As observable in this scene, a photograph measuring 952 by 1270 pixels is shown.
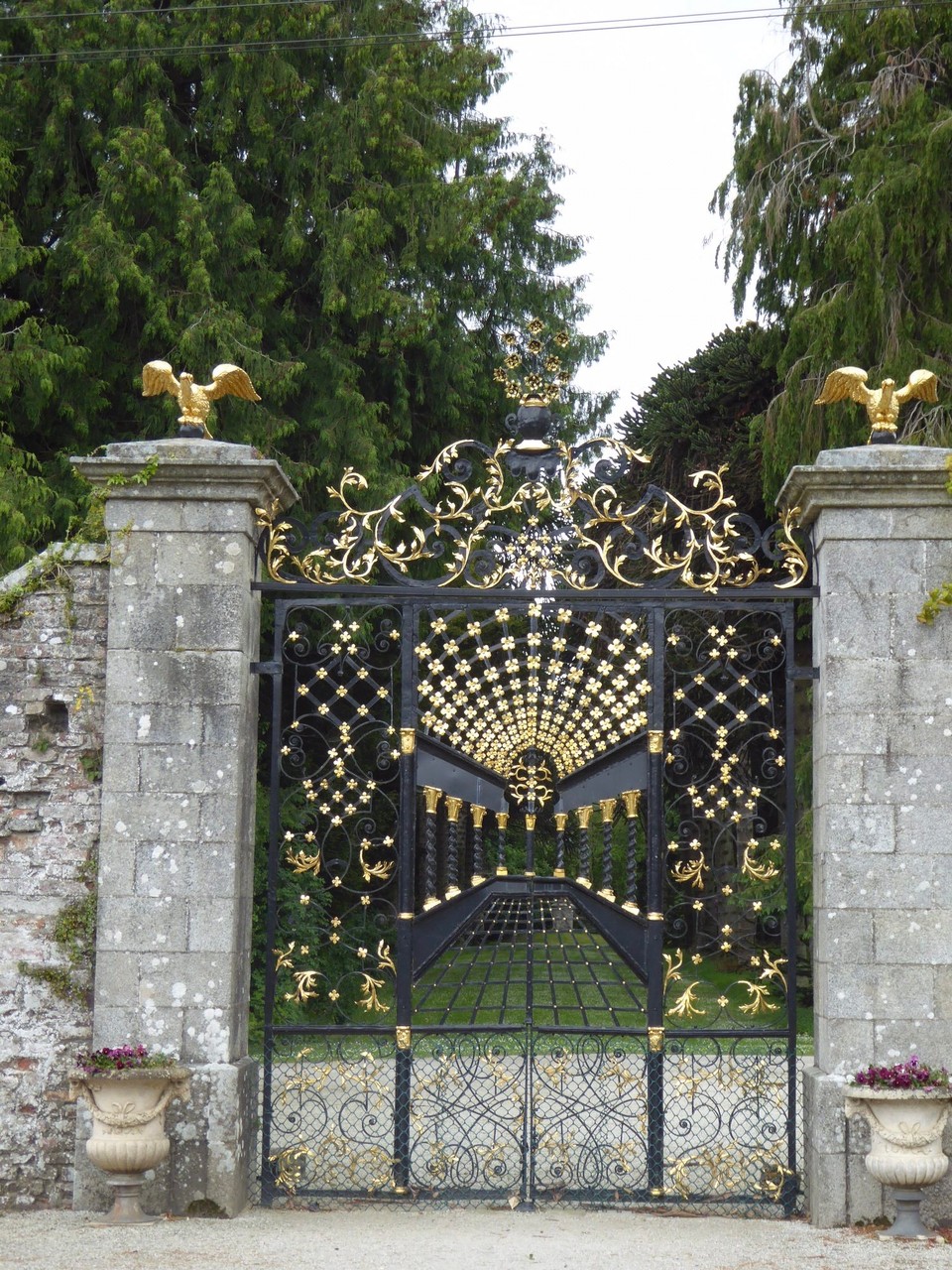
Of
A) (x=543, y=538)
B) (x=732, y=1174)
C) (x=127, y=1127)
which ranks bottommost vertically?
(x=732, y=1174)

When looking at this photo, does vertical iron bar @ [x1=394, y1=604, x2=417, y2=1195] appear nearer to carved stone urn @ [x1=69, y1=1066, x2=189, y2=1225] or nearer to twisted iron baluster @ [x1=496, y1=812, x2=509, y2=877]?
twisted iron baluster @ [x1=496, y1=812, x2=509, y2=877]

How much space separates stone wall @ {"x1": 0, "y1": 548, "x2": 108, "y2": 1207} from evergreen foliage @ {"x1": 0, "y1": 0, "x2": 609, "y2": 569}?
195 inches

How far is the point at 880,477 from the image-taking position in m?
6.02

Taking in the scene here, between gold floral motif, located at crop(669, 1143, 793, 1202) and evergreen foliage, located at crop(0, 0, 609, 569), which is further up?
evergreen foliage, located at crop(0, 0, 609, 569)

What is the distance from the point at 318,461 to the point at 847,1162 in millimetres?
7913

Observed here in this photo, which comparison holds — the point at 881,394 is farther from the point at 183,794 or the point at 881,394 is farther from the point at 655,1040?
the point at 183,794

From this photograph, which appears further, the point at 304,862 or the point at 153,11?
the point at 153,11

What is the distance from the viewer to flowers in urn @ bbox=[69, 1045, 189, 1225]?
555 centimetres

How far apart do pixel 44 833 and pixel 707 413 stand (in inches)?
386

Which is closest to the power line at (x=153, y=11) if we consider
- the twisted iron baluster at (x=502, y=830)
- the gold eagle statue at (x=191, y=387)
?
the gold eagle statue at (x=191, y=387)

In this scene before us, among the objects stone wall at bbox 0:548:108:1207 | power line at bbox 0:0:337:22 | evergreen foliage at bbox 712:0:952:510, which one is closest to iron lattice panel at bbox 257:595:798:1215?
stone wall at bbox 0:548:108:1207

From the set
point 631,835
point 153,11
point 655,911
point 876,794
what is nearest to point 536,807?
point 631,835

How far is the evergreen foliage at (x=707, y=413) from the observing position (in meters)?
14.1

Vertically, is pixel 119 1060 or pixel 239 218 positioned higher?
pixel 239 218
